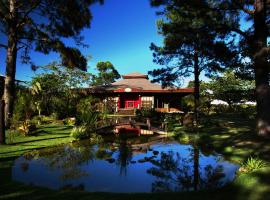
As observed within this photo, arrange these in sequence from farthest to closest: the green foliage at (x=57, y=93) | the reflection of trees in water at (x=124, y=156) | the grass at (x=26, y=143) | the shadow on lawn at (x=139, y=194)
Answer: the green foliage at (x=57, y=93), the grass at (x=26, y=143), the reflection of trees in water at (x=124, y=156), the shadow on lawn at (x=139, y=194)

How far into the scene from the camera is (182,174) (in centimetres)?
872

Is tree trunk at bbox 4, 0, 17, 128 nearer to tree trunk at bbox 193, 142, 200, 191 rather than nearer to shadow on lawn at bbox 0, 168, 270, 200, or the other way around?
tree trunk at bbox 193, 142, 200, 191

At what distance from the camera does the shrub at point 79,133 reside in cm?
1372

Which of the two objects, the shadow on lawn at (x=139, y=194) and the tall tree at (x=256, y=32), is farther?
the tall tree at (x=256, y=32)

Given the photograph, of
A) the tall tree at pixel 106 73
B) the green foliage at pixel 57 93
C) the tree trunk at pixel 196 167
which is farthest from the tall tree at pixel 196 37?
the tall tree at pixel 106 73

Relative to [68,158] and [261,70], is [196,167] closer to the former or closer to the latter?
[68,158]

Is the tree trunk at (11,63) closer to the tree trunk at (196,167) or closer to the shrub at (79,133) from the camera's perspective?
the shrub at (79,133)

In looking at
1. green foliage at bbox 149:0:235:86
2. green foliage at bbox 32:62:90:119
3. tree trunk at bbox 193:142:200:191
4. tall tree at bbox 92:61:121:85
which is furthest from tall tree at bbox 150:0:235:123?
tall tree at bbox 92:61:121:85

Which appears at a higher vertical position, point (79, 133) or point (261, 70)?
point (261, 70)

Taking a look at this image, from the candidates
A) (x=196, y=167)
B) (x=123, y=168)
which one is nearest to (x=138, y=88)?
(x=196, y=167)

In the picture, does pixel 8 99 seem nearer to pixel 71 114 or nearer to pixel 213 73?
pixel 71 114

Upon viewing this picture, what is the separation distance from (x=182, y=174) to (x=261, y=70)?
23.1ft

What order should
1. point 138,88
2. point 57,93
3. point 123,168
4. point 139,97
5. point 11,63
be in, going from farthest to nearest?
point 139,97
point 138,88
point 57,93
point 11,63
point 123,168

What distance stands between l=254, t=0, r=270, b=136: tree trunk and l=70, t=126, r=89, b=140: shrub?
8809 mm
